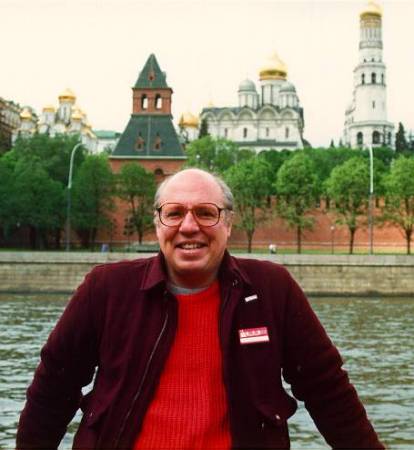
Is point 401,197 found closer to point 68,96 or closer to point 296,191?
point 296,191

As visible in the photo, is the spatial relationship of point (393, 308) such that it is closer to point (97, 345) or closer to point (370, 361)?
point (370, 361)

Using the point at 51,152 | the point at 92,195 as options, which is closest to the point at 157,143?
the point at 51,152

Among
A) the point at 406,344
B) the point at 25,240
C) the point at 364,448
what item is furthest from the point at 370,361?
the point at 25,240

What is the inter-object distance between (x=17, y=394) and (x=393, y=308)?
21709mm

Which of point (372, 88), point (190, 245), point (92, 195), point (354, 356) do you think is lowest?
point (354, 356)

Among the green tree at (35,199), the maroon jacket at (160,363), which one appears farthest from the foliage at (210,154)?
the maroon jacket at (160,363)

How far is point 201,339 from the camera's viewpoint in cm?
312

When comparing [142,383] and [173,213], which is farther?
[173,213]

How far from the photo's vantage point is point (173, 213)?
10.9ft

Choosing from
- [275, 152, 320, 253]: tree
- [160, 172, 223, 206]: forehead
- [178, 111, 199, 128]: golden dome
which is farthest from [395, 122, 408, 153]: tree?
[160, 172, 223, 206]: forehead

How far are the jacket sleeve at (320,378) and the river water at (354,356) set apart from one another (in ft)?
20.8

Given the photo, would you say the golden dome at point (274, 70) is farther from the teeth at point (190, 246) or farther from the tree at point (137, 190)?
the teeth at point (190, 246)

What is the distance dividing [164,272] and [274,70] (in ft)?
374

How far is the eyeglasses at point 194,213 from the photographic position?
3299 millimetres
